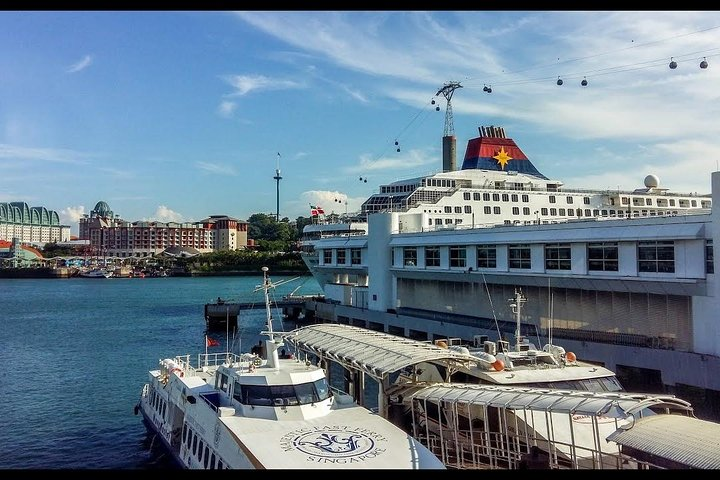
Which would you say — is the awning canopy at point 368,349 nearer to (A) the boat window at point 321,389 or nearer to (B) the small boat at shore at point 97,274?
(A) the boat window at point 321,389

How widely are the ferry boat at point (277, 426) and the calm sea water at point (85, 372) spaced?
360 centimetres

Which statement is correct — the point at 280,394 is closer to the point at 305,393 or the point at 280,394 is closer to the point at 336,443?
the point at 305,393

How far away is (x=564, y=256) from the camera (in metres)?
31.9

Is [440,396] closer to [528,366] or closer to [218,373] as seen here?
[528,366]

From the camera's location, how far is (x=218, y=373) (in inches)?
769

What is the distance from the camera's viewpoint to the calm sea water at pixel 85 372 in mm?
23578

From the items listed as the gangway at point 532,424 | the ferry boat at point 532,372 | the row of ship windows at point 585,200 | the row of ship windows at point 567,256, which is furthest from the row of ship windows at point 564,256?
the row of ship windows at point 585,200

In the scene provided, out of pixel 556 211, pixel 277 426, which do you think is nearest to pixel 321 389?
pixel 277 426

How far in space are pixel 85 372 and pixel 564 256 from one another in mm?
29874

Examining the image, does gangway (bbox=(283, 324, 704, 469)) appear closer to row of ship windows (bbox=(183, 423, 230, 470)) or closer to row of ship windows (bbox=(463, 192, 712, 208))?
row of ship windows (bbox=(183, 423, 230, 470))

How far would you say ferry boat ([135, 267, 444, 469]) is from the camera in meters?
13.2

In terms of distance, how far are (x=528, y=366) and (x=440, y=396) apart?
462 centimetres
